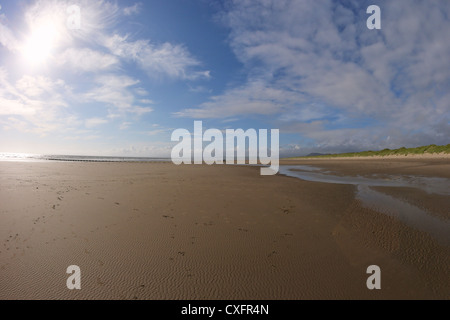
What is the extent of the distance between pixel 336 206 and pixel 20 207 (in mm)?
14041

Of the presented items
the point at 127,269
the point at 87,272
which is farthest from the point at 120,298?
the point at 87,272

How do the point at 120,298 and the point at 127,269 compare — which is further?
the point at 127,269

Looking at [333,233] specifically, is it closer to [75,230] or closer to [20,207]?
[75,230]

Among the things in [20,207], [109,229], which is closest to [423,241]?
[109,229]

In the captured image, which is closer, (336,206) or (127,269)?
(127,269)

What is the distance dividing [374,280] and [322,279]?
1047 millimetres

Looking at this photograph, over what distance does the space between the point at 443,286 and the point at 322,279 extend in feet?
6.99

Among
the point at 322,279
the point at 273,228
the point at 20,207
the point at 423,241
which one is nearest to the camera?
the point at 322,279

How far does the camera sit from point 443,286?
11.5ft

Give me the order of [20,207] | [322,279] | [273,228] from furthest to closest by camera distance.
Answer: [20,207]
[273,228]
[322,279]
